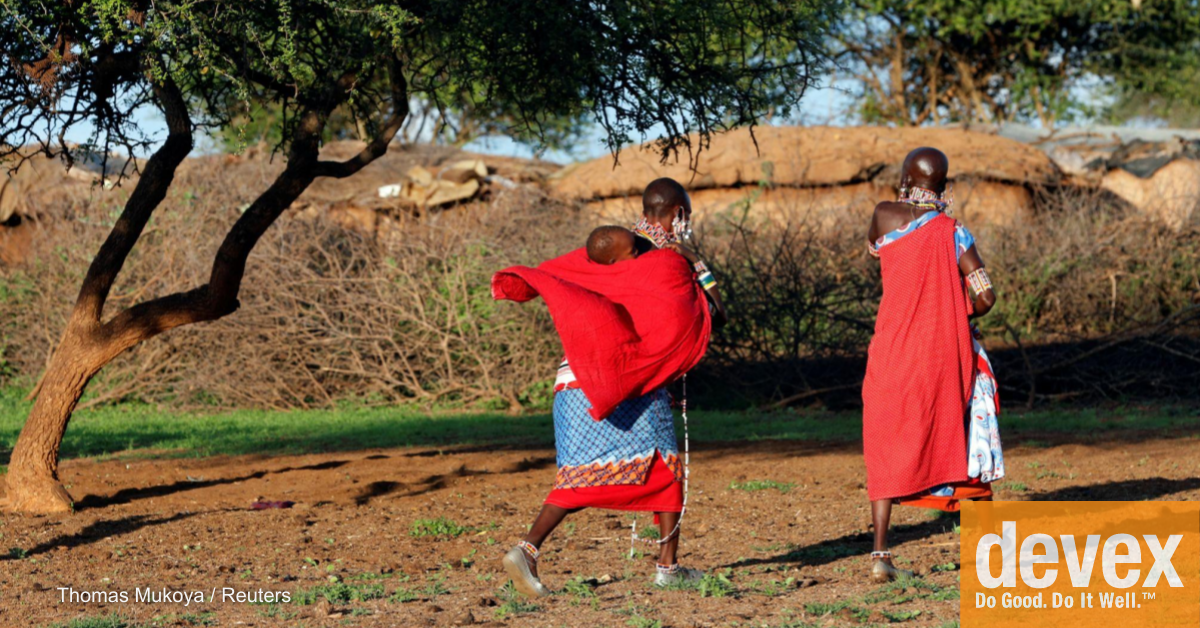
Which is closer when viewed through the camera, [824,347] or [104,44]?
[104,44]

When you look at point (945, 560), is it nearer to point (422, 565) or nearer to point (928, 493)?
point (928, 493)

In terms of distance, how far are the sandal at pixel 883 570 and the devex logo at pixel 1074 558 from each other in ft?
1.05

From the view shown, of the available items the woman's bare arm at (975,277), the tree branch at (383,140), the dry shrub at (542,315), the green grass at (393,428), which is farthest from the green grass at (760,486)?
the dry shrub at (542,315)

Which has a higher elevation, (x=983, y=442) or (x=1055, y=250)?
(x=1055, y=250)

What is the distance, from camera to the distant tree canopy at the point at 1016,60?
2414 cm

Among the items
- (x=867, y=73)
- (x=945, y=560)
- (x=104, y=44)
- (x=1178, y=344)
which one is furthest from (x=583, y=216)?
(x=867, y=73)

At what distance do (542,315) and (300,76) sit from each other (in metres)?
5.75

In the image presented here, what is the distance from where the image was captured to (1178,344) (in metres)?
12.2

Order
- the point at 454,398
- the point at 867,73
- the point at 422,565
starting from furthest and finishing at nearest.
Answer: the point at 867,73 → the point at 454,398 → the point at 422,565

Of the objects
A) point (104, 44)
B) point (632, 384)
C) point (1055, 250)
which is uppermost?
point (104, 44)

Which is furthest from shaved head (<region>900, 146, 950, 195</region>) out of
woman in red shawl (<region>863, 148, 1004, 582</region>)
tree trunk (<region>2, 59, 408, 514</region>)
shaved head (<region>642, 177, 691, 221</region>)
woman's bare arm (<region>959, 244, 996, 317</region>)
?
tree trunk (<region>2, 59, 408, 514</region>)

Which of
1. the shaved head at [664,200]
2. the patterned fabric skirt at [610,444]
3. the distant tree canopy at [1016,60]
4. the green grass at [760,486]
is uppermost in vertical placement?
the distant tree canopy at [1016,60]

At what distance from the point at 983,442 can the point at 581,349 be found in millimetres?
1844

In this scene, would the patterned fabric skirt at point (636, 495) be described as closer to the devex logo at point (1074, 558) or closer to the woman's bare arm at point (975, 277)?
the devex logo at point (1074, 558)
